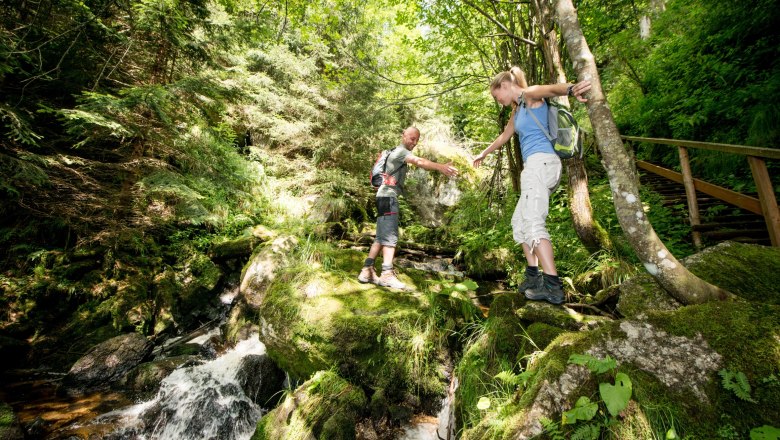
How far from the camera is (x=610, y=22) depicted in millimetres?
6414

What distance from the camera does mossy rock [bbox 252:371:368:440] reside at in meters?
3.03

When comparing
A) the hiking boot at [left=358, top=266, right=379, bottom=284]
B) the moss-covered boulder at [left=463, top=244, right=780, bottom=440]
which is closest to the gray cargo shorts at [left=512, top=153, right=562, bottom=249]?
the moss-covered boulder at [left=463, top=244, right=780, bottom=440]

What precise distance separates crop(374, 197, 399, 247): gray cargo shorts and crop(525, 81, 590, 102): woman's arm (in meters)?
2.26

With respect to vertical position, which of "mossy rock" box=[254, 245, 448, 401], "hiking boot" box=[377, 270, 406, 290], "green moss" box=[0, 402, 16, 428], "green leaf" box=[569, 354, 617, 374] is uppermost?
"hiking boot" box=[377, 270, 406, 290]

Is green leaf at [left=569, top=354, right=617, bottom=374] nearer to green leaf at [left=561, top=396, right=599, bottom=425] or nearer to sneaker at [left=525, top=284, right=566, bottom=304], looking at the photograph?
green leaf at [left=561, top=396, right=599, bottom=425]

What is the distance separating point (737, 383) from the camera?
1.59 meters

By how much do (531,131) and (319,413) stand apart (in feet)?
12.0

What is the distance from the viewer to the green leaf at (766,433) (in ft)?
4.47

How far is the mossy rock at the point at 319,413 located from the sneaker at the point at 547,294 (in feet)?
7.15

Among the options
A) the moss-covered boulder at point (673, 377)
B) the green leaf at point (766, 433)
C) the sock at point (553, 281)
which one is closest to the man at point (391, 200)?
the sock at point (553, 281)

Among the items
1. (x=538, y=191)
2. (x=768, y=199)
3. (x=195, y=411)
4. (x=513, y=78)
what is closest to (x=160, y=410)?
(x=195, y=411)

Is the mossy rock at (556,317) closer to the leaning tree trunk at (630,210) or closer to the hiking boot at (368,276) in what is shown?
the leaning tree trunk at (630,210)

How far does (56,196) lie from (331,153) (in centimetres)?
744

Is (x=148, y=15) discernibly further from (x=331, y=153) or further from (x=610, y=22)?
(x=610, y=22)
